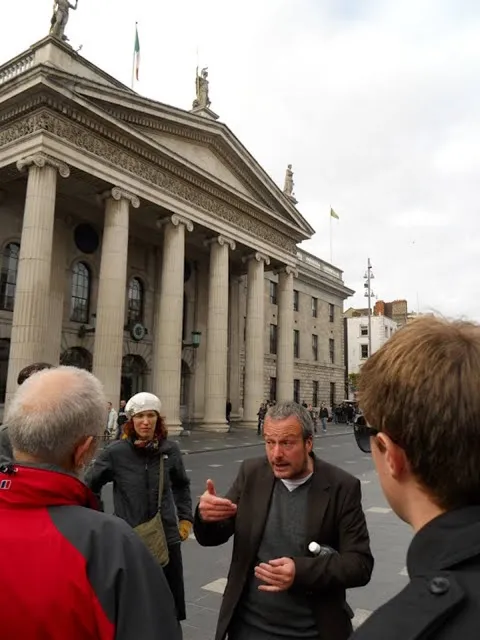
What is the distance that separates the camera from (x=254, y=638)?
7.93 feet

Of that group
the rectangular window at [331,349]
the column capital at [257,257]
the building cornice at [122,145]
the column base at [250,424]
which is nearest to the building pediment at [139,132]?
the building cornice at [122,145]

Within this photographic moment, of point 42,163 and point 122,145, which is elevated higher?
point 122,145

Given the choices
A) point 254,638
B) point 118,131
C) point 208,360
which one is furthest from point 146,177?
point 254,638

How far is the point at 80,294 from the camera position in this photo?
23.8 m

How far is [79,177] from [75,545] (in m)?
19.2

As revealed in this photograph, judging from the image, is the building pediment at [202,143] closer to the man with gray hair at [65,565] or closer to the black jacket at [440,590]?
the man with gray hair at [65,565]

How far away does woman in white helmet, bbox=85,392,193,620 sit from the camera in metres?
3.99

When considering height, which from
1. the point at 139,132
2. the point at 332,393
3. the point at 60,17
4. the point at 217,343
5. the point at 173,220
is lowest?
the point at 332,393

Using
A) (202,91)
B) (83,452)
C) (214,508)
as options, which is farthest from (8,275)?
(83,452)

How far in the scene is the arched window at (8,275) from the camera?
20484mm

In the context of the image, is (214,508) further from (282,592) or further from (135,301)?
(135,301)

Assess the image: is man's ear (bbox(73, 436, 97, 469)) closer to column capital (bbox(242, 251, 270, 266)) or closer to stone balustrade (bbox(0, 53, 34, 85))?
stone balustrade (bbox(0, 53, 34, 85))

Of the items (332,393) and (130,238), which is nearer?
(130,238)

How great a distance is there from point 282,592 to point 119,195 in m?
18.8
